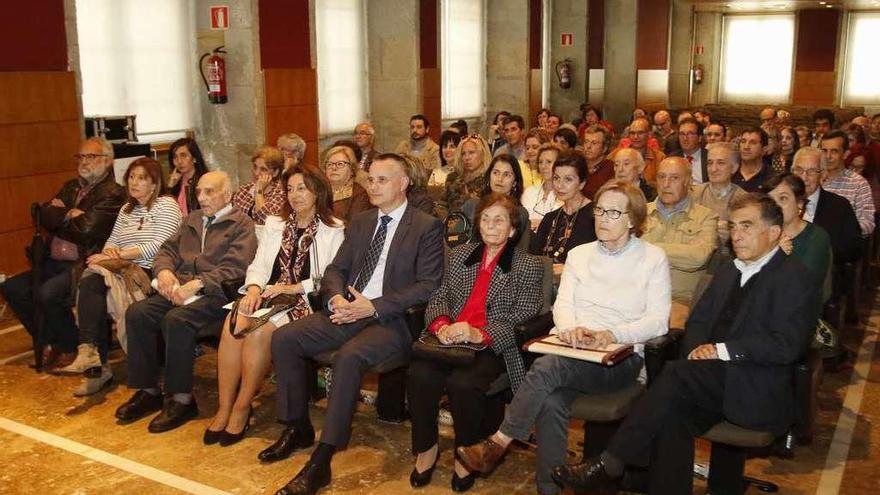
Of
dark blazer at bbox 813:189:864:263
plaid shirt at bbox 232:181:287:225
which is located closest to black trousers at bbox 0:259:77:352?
plaid shirt at bbox 232:181:287:225

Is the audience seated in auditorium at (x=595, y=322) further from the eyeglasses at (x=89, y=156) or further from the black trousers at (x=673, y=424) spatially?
the eyeglasses at (x=89, y=156)

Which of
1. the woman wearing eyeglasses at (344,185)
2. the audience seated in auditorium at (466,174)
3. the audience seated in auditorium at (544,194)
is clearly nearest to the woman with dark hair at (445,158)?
the audience seated in auditorium at (466,174)

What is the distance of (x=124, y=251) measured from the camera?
15.9 feet

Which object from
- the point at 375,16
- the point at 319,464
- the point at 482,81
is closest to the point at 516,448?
the point at 319,464

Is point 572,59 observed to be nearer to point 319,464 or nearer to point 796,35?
point 796,35

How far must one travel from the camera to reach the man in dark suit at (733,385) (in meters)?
3.14

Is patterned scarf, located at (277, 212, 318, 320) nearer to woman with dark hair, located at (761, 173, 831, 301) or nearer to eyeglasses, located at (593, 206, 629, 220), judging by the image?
eyeglasses, located at (593, 206, 629, 220)

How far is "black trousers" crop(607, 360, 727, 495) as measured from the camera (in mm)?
3172

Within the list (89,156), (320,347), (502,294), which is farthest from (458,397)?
(89,156)

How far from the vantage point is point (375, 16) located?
35.7 ft

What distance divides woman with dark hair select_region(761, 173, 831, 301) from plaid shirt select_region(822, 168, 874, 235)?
1.84 m

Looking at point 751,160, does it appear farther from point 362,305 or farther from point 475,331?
point 362,305

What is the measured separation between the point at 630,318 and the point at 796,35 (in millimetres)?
20033

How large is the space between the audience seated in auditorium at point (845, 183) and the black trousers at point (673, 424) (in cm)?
319
